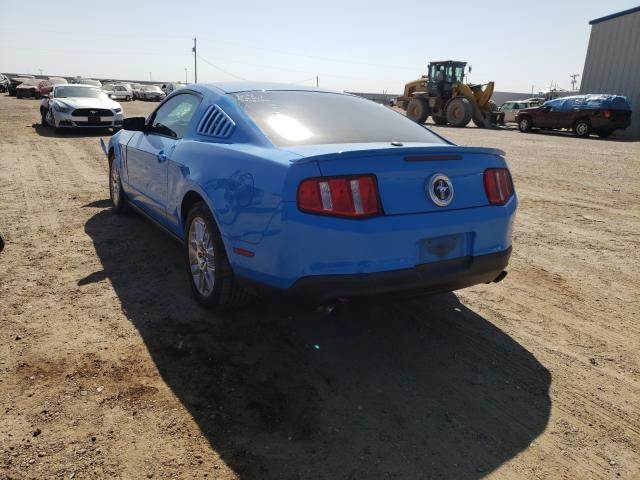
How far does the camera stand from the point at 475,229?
2725 mm

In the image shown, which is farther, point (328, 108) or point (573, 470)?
point (328, 108)

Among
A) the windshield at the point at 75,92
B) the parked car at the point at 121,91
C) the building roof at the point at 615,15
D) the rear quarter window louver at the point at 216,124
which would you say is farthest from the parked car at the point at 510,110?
the parked car at the point at 121,91

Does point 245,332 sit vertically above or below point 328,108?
below

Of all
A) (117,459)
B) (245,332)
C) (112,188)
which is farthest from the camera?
(112,188)

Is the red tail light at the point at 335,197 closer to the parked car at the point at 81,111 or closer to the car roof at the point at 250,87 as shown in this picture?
the car roof at the point at 250,87

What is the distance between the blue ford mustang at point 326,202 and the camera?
2.42 m

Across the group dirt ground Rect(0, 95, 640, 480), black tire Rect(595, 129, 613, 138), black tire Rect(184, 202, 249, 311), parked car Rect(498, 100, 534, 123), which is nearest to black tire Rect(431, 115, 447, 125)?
parked car Rect(498, 100, 534, 123)

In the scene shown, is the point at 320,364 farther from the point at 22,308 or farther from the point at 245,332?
the point at 22,308

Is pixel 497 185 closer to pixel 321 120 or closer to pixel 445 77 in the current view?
pixel 321 120

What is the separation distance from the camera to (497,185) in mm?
2912

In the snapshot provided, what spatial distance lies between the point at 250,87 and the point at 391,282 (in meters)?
2.06

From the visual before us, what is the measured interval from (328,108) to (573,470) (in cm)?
261

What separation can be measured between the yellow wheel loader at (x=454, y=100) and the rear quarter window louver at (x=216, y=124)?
71.3 ft

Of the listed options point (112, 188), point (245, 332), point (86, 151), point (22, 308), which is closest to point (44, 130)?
point (86, 151)
